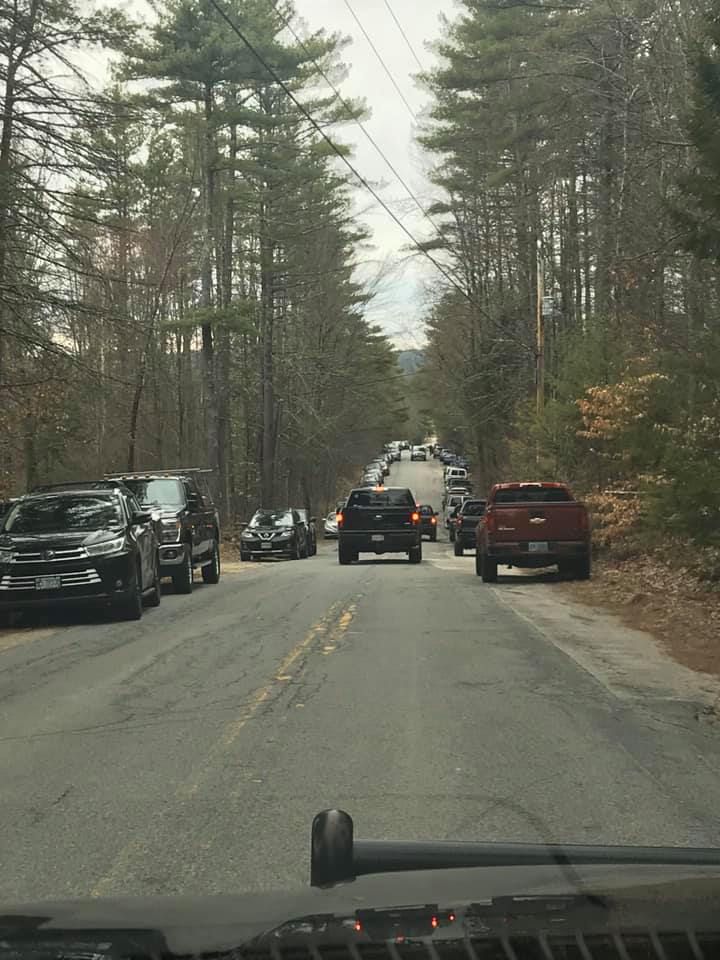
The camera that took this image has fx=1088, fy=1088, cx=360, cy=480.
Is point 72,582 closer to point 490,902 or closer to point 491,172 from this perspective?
point 490,902

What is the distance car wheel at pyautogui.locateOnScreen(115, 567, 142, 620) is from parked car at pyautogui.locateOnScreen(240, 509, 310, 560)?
61.3 ft

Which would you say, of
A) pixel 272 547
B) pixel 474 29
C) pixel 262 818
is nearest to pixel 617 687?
pixel 262 818

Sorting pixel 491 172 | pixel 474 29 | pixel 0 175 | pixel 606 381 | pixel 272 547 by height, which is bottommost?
pixel 272 547

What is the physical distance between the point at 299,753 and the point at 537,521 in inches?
568

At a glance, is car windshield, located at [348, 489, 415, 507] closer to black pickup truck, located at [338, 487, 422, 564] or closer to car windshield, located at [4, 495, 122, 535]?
black pickup truck, located at [338, 487, 422, 564]

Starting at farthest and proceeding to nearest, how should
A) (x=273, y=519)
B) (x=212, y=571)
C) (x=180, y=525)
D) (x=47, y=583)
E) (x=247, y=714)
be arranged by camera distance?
(x=273, y=519), (x=212, y=571), (x=180, y=525), (x=47, y=583), (x=247, y=714)

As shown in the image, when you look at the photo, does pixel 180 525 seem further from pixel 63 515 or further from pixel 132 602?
pixel 132 602

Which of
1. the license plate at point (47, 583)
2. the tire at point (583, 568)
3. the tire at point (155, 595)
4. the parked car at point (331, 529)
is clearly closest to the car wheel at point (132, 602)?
the license plate at point (47, 583)

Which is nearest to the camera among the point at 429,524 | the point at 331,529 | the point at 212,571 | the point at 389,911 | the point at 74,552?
the point at 389,911

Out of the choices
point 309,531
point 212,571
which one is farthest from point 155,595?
point 309,531

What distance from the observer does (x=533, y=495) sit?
73.3ft

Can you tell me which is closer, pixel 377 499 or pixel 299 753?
pixel 299 753

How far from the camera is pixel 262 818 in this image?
5742 millimetres

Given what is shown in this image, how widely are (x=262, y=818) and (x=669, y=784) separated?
2421 millimetres
